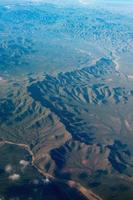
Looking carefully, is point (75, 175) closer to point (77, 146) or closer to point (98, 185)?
point (98, 185)

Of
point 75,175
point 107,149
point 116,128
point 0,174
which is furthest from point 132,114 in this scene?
point 0,174

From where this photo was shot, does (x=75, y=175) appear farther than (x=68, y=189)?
Yes

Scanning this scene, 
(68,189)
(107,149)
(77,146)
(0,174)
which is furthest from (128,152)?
(0,174)

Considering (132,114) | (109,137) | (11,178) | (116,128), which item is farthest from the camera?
(132,114)

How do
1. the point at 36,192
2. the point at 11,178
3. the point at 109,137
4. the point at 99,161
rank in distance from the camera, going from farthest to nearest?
the point at 109,137 < the point at 99,161 < the point at 11,178 < the point at 36,192

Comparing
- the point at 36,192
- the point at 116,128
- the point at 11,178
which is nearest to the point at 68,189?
the point at 36,192

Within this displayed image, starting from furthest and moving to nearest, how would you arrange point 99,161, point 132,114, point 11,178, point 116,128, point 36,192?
point 132,114 < point 116,128 < point 99,161 < point 11,178 < point 36,192

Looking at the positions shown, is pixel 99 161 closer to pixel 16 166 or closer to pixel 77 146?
pixel 77 146

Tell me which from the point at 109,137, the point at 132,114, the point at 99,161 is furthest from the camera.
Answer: the point at 132,114

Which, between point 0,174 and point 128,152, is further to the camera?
point 128,152
